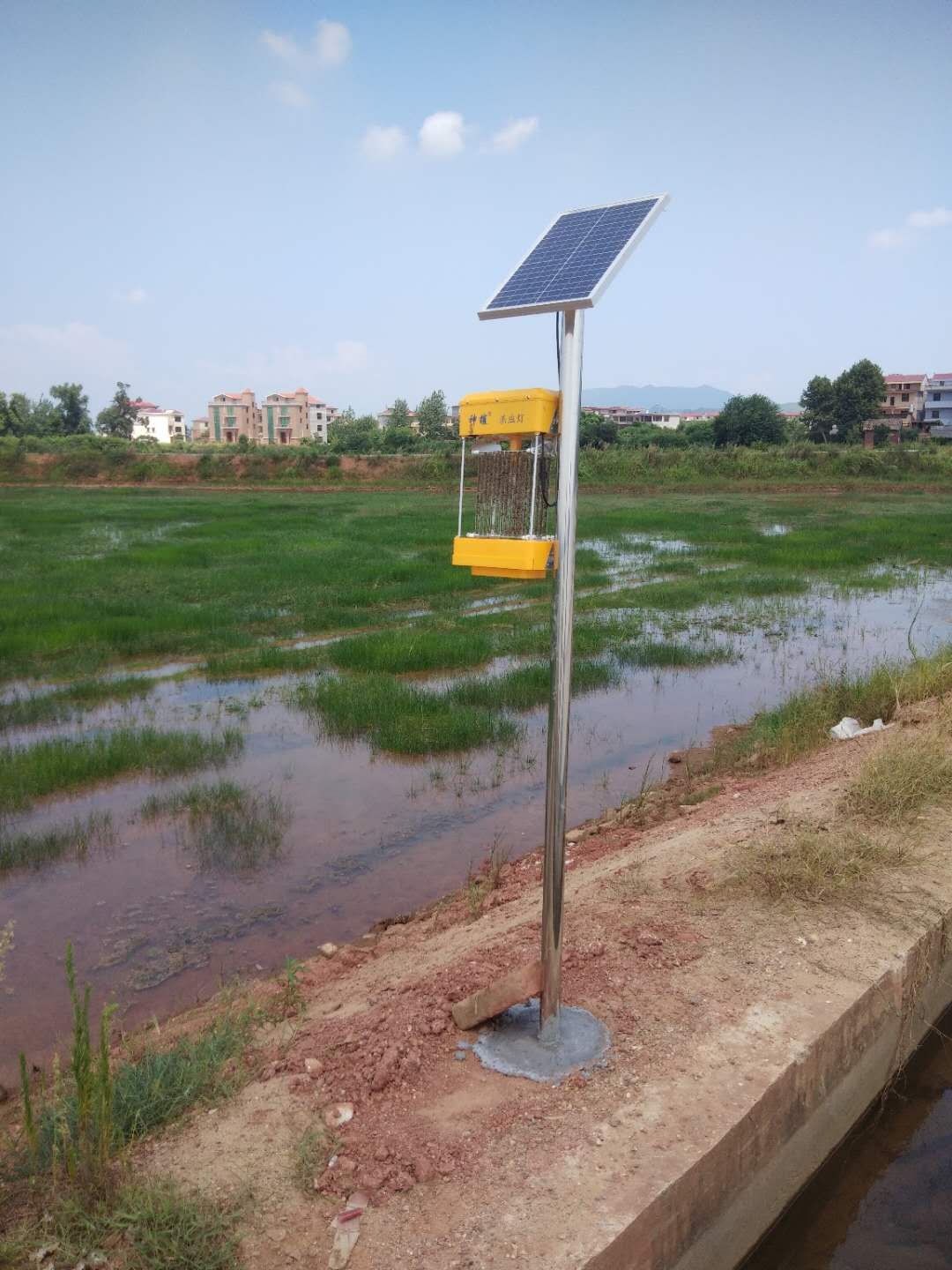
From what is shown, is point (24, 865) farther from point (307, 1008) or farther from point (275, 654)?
point (275, 654)

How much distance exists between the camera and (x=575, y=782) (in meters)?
7.75

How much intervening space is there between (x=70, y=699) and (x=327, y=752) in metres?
2.99

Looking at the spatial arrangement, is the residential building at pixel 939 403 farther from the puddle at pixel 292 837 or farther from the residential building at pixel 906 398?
the puddle at pixel 292 837

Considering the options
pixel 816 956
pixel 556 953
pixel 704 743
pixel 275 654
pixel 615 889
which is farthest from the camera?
pixel 275 654

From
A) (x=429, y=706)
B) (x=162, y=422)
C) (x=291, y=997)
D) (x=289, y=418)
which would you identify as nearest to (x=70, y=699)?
(x=429, y=706)

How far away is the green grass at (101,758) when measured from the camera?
7.26 meters

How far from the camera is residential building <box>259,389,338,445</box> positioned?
92625 mm

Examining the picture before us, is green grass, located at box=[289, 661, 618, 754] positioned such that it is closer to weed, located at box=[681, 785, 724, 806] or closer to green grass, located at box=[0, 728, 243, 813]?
green grass, located at box=[0, 728, 243, 813]

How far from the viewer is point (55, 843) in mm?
6277

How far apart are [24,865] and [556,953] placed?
4.12m

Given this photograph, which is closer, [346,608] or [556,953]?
[556,953]

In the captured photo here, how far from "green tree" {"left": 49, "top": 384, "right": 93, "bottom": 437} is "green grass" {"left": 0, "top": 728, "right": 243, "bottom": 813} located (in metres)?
61.4

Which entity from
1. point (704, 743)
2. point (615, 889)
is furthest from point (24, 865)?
point (704, 743)

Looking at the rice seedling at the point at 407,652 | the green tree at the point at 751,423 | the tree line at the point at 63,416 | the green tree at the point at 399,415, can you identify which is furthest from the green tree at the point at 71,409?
the rice seedling at the point at 407,652
